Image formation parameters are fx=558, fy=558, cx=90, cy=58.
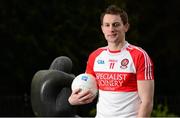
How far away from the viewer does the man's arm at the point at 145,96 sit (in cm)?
375

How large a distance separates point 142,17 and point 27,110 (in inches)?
176

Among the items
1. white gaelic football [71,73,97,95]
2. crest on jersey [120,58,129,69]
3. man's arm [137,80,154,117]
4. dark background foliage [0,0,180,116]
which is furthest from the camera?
dark background foliage [0,0,180,116]

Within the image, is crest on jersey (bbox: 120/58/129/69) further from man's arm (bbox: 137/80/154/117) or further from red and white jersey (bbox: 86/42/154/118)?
man's arm (bbox: 137/80/154/117)

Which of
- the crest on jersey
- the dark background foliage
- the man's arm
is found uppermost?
the crest on jersey

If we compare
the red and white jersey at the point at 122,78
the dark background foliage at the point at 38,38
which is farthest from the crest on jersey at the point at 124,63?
the dark background foliage at the point at 38,38

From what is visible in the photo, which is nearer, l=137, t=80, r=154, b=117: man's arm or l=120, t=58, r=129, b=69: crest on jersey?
l=137, t=80, r=154, b=117: man's arm

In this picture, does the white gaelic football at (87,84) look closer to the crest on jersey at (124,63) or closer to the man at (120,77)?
the man at (120,77)

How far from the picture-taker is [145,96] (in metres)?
3.76

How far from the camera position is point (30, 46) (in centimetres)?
1336

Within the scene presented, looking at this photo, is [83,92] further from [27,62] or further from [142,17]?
[142,17]

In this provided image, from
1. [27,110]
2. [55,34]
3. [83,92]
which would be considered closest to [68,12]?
[55,34]

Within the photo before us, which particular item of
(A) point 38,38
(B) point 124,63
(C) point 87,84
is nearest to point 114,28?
(B) point 124,63

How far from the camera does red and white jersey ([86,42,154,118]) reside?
151 inches

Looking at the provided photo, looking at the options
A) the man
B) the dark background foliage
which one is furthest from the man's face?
the dark background foliage
